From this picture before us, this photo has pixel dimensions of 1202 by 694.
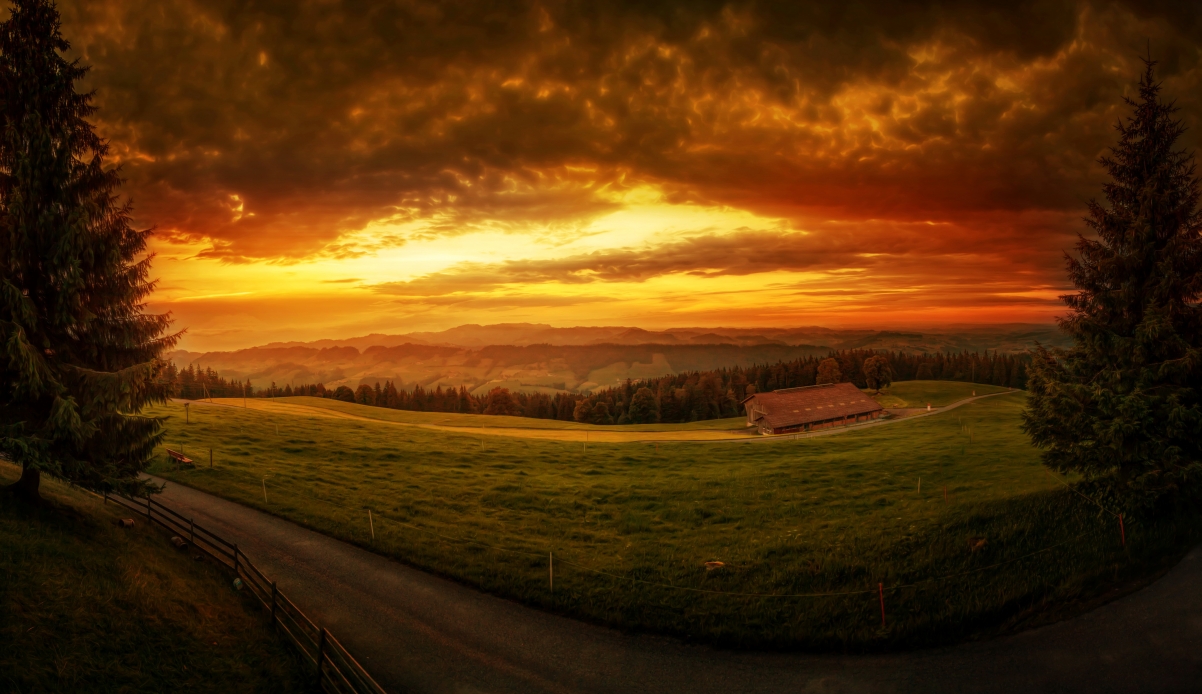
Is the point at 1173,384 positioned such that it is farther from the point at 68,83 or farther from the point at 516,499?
the point at 68,83

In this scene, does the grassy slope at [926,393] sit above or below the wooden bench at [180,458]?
below

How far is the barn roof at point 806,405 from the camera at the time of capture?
240 feet

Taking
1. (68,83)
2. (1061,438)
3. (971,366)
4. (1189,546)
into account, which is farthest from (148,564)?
(971,366)

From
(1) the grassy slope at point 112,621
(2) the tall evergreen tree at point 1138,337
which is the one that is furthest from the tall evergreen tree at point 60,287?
(2) the tall evergreen tree at point 1138,337

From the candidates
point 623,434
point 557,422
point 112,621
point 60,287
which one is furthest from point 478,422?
point 112,621

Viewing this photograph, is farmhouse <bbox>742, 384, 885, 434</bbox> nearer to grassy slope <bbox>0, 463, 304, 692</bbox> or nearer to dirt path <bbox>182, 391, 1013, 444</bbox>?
dirt path <bbox>182, 391, 1013, 444</bbox>

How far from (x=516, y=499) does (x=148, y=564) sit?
680 inches

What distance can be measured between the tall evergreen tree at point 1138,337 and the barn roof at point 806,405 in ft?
172

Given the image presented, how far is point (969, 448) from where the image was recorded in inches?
1650

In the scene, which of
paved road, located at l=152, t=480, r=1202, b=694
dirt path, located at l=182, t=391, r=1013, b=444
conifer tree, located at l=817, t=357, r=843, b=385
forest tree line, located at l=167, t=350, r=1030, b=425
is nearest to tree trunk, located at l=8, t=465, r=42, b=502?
paved road, located at l=152, t=480, r=1202, b=694

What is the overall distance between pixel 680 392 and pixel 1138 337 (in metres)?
110

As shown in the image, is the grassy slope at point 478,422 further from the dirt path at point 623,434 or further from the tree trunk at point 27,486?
the tree trunk at point 27,486

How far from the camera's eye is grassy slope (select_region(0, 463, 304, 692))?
431 inches

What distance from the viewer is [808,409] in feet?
252
